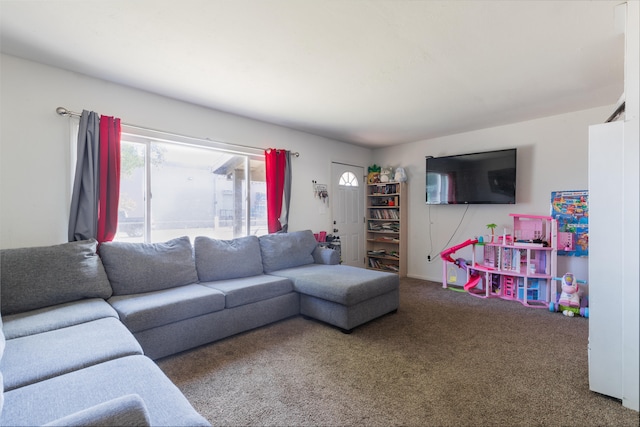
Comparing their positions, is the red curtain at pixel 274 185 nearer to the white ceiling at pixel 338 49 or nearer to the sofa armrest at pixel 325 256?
the sofa armrest at pixel 325 256

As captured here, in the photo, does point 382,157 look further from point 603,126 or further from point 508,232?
point 603,126

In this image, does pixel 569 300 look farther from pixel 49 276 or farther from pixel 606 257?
pixel 49 276

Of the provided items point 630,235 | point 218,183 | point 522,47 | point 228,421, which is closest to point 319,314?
point 228,421

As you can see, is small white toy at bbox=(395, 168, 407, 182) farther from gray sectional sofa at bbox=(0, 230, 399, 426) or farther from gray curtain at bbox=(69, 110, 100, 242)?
gray curtain at bbox=(69, 110, 100, 242)

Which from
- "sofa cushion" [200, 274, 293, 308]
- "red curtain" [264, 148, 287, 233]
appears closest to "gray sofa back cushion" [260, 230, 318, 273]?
"red curtain" [264, 148, 287, 233]

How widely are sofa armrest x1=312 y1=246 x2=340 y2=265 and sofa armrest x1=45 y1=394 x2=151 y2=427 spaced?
2.91 m

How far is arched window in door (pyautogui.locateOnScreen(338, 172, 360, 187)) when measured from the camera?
482 cm

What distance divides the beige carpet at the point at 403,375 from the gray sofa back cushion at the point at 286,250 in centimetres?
72

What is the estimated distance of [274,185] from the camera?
12.2 feet

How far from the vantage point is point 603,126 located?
1.66 m

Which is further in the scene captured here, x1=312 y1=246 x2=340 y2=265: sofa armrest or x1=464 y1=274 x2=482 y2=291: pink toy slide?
x1=464 y1=274 x2=482 y2=291: pink toy slide

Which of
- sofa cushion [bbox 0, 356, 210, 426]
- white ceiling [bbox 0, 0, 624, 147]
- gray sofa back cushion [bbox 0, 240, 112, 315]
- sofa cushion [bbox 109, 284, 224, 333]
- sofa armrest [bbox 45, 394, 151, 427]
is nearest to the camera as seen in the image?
sofa armrest [bbox 45, 394, 151, 427]

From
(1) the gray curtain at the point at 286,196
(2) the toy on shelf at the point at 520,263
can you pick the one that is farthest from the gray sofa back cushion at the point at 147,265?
(2) the toy on shelf at the point at 520,263

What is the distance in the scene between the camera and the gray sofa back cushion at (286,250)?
3.34 m
